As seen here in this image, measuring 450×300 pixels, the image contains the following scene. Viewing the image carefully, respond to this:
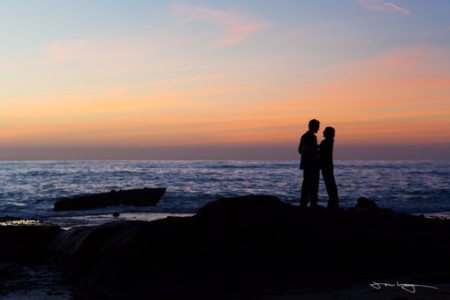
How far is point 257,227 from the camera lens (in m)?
6.99

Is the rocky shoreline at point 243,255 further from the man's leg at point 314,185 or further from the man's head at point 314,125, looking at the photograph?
the man's head at point 314,125

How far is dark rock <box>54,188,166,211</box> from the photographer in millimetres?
21312

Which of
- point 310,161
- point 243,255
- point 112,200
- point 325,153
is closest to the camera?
point 243,255

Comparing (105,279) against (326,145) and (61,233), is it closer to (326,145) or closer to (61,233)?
(61,233)

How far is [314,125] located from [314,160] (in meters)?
0.78

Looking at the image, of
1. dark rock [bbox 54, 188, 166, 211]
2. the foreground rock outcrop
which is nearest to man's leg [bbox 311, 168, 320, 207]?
the foreground rock outcrop

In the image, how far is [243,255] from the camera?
6.34 meters

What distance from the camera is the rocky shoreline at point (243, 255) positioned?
224 inches

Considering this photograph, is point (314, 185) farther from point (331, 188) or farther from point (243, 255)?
point (243, 255)

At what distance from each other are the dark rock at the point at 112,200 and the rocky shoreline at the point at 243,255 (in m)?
13.5

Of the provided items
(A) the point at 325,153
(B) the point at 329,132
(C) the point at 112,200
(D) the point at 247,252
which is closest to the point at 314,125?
(B) the point at 329,132

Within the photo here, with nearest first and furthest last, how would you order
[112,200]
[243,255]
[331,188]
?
1. [243,255]
2. [331,188]
3. [112,200]

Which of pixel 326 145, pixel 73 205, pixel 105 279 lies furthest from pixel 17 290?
pixel 73 205

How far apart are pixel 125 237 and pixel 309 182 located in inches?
173
